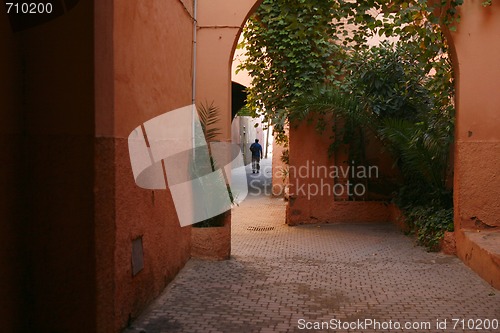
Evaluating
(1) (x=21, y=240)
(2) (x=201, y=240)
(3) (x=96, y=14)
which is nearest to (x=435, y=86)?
(2) (x=201, y=240)

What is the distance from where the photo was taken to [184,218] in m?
6.29

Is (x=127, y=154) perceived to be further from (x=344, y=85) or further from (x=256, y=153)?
(x=256, y=153)

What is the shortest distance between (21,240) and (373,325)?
9.11 feet

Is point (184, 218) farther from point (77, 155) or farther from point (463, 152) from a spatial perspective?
point (463, 152)

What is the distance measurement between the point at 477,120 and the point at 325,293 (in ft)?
10.6

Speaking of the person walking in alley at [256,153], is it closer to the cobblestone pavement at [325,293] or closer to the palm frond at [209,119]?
the cobblestone pavement at [325,293]

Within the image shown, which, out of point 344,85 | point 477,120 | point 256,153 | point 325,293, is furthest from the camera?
point 256,153

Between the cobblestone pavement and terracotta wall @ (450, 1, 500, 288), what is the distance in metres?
0.71

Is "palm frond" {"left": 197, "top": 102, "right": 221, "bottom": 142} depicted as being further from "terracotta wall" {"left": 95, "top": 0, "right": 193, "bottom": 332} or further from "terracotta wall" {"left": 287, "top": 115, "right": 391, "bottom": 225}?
"terracotta wall" {"left": 287, "top": 115, "right": 391, "bottom": 225}

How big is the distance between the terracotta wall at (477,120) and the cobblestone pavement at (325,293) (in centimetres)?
71

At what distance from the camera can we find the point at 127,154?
4051 millimetres

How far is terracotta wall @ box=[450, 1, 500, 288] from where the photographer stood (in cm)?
680

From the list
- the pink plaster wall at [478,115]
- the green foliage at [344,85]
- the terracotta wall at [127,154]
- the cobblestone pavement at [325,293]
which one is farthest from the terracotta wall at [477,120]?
the terracotta wall at [127,154]

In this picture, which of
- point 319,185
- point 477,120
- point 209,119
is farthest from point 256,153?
point 477,120
